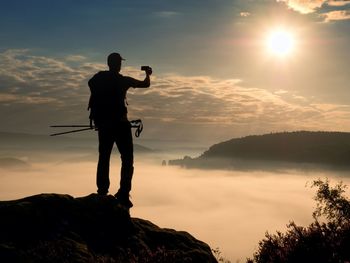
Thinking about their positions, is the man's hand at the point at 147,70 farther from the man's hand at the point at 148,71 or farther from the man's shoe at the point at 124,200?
the man's shoe at the point at 124,200

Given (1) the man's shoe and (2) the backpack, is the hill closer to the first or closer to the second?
(1) the man's shoe

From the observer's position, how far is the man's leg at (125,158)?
11.2 metres

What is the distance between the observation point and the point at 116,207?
1033 centimetres

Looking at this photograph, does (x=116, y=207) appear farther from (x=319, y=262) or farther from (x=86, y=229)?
(x=319, y=262)

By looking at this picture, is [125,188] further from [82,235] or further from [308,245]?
[308,245]

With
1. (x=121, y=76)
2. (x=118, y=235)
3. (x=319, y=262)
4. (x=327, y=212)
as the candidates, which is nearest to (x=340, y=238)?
(x=319, y=262)

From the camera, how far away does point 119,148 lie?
11.3m

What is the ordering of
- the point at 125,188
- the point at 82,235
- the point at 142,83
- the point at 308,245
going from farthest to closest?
1. the point at 142,83
2. the point at 125,188
3. the point at 82,235
4. the point at 308,245

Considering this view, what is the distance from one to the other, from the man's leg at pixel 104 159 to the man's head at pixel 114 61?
1.71 metres

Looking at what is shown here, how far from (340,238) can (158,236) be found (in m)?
4.33

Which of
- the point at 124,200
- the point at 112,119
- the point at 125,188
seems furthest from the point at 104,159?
the point at 124,200

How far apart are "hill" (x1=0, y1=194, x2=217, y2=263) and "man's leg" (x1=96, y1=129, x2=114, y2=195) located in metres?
0.78

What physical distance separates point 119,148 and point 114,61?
2.35 m

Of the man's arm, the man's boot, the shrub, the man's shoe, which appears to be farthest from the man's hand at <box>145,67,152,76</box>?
the shrub
